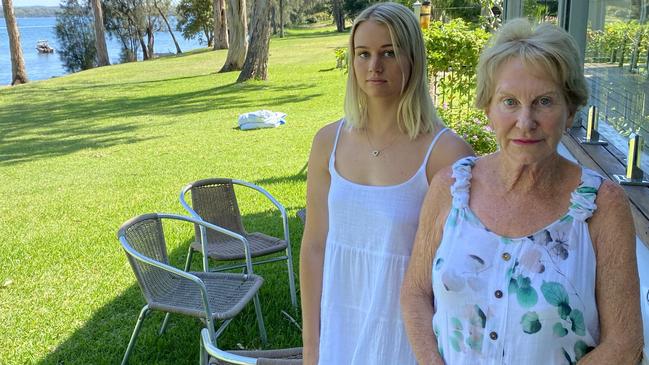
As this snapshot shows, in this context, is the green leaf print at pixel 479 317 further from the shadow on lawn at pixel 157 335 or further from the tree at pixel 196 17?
the tree at pixel 196 17

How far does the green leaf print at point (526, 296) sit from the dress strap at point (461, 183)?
0.25 m

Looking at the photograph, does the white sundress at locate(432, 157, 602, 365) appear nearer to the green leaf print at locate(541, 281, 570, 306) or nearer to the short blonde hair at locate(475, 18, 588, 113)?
the green leaf print at locate(541, 281, 570, 306)

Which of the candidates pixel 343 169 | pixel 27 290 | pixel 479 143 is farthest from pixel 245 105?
pixel 343 169

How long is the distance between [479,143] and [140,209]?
4056 millimetres

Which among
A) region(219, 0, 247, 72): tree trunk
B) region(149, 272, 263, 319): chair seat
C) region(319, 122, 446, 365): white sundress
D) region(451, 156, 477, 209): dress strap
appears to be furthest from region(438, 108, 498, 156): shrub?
region(219, 0, 247, 72): tree trunk

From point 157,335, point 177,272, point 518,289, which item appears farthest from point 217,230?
point 518,289

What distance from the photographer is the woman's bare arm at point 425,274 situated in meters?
1.76

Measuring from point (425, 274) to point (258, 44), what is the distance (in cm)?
2026

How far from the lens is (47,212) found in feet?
28.2

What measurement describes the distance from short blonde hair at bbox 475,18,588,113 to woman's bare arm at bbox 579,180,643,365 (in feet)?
0.84

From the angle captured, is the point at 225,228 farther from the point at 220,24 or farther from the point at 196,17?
the point at 196,17

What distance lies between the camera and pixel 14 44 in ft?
96.5

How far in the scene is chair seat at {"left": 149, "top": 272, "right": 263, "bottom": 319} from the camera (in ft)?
12.3

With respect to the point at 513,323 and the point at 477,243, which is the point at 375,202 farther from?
the point at 513,323
